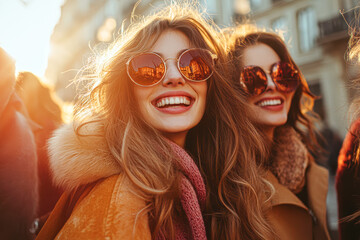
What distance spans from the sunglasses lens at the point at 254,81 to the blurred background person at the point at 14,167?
163 cm

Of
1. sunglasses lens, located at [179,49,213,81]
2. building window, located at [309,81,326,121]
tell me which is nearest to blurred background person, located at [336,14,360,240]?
sunglasses lens, located at [179,49,213,81]

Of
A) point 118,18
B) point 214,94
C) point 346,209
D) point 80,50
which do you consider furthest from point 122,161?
point 80,50

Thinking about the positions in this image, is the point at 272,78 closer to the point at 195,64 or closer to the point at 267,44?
the point at 267,44

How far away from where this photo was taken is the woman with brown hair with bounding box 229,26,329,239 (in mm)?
2016

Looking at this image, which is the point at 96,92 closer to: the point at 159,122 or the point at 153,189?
the point at 159,122

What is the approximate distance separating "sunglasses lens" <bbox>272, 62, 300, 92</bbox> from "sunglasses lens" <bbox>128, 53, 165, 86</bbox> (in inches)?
41.3

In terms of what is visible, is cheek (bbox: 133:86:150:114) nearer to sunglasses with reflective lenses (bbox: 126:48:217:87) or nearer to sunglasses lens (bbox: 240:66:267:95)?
sunglasses with reflective lenses (bbox: 126:48:217:87)

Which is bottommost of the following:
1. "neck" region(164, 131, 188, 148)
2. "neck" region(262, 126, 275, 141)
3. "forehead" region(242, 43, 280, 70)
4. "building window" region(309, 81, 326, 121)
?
"building window" region(309, 81, 326, 121)

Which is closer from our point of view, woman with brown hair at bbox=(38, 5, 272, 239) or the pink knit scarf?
woman with brown hair at bbox=(38, 5, 272, 239)

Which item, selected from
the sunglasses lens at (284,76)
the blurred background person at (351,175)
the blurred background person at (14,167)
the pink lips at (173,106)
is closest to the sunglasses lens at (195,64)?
the pink lips at (173,106)

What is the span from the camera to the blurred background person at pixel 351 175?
71.3 inches

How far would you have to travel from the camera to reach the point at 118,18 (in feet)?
80.6

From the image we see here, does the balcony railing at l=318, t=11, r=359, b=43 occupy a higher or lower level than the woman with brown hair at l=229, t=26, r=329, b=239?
higher

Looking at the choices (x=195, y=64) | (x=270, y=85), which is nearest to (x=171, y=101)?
(x=195, y=64)
